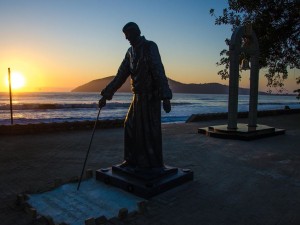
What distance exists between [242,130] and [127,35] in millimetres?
6242

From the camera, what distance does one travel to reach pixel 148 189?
420 centimetres

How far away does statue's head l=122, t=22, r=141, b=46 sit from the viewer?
4466mm

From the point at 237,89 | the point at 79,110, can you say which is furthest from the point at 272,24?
the point at 79,110

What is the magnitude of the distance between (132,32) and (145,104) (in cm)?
107

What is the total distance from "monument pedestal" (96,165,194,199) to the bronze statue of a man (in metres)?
0.13

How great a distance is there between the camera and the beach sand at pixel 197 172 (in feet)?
12.3

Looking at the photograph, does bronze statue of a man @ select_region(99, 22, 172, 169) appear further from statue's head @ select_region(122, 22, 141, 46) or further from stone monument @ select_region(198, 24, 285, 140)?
stone monument @ select_region(198, 24, 285, 140)

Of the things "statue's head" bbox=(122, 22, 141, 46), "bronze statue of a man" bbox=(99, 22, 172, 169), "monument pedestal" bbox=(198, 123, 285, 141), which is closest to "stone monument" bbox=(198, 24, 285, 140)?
"monument pedestal" bbox=(198, 123, 285, 141)

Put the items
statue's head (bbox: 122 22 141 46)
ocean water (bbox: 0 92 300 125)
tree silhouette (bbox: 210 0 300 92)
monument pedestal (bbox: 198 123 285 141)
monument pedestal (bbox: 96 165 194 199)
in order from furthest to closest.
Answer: ocean water (bbox: 0 92 300 125)
tree silhouette (bbox: 210 0 300 92)
monument pedestal (bbox: 198 123 285 141)
statue's head (bbox: 122 22 141 46)
monument pedestal (bbox: 96 165 194 199)

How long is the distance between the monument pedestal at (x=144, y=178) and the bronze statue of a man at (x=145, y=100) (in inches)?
5.1

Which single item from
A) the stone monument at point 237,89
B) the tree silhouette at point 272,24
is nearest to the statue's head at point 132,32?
the stone monument at point 237,89

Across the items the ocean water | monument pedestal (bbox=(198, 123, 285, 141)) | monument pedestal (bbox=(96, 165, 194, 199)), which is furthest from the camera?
the ocean water

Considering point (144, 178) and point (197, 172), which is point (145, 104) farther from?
point (197, 172)

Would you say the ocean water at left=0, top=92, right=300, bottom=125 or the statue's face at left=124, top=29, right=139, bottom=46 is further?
the ocean water at left=0, top=92, right=300, bottom=125
